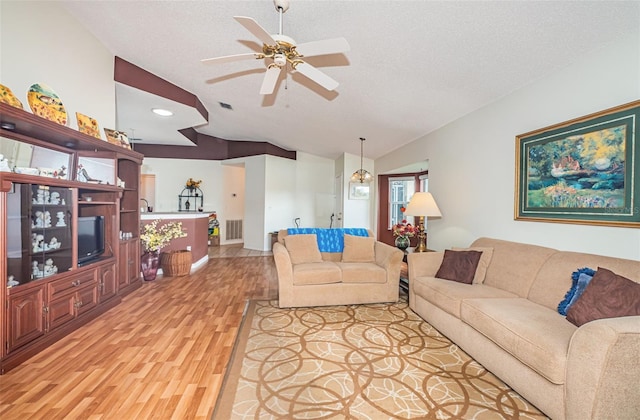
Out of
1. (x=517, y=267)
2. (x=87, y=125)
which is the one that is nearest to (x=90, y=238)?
Result: (x=87, y=125)

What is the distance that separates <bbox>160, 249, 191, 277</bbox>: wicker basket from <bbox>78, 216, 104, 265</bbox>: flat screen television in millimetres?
1527

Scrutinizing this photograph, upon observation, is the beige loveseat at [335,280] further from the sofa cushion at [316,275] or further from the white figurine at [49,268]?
the white figurine at [49,268]

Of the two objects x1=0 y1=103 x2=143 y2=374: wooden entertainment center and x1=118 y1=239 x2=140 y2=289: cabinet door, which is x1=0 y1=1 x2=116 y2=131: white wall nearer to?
x1=0 y1=103 x2=143 y2=374: wooden entertainment center

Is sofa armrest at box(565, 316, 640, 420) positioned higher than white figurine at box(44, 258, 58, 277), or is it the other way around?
white figurine at box(44, 258, 58, 277)

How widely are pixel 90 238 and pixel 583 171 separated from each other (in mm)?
4844

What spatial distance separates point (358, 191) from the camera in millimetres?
7027

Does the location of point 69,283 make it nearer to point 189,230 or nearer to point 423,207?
point 189,230

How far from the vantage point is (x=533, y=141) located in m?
2.68

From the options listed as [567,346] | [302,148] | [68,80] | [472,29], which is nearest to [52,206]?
[68,80]

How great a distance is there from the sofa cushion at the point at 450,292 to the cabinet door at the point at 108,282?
354cm

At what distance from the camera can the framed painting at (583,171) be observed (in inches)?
77.2

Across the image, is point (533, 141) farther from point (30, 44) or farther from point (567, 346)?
point (30, 44)

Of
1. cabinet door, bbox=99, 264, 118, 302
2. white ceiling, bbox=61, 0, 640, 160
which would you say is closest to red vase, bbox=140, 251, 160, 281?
cabinet door, bbox=99, 264, 118, 302

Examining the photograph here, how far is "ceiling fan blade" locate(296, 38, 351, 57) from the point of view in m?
1.89
